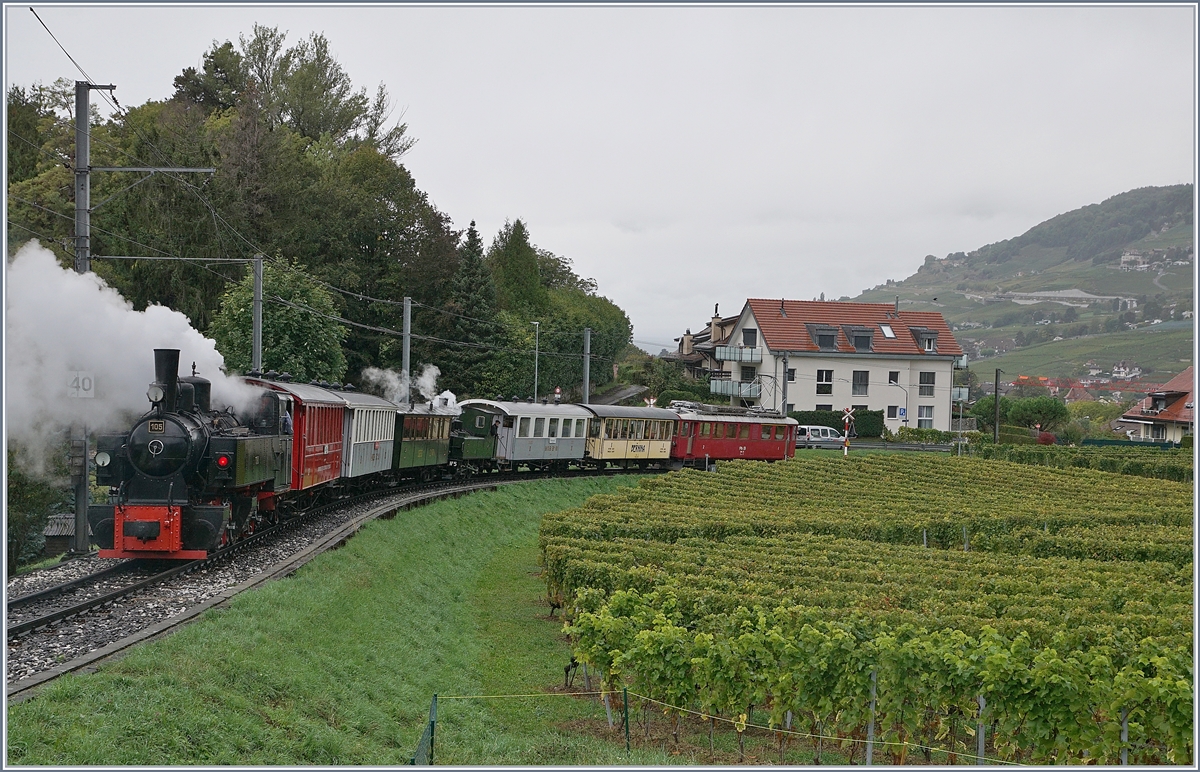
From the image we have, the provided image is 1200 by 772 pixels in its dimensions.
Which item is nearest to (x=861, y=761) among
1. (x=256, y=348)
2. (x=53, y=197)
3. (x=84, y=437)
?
(x=84, y=437)

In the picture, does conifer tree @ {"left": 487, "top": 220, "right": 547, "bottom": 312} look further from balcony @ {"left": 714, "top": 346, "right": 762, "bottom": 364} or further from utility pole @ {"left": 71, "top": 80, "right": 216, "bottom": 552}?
utility pole @ {"left": 71, "top": 80, "right": 216, "bottom": 552}

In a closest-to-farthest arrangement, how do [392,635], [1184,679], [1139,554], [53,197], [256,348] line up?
[1184,679]
[392,635]
[1139,554]
[256,348]
[53,197]

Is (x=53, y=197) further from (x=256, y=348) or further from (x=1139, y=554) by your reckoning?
(x=1139, y=554)

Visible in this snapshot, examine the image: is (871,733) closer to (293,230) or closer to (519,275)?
(293,230)

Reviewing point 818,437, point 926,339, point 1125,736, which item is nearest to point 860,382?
point 926,339

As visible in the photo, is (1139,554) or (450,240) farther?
(450,240)

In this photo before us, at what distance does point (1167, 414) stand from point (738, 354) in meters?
33.9

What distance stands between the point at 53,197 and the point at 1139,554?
45.0 m

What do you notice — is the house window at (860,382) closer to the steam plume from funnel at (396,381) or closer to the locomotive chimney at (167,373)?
the steam plume from funnel at (396,381)

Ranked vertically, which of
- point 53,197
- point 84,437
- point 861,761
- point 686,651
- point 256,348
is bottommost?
point 861,761

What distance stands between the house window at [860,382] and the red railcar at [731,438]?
20635 millimetres

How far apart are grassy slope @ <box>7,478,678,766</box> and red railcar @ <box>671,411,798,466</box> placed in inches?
1095

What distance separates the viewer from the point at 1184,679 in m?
11.7

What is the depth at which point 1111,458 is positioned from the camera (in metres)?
53.4
